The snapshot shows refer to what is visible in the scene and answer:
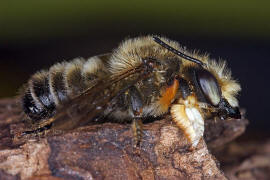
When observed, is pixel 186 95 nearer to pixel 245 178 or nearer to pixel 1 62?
pixel 245 178

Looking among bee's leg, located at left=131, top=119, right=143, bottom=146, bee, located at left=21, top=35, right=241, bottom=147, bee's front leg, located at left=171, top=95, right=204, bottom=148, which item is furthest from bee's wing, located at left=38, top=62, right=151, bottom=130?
bee's front leg, located at left=171, top=95, right=204, bottom=148

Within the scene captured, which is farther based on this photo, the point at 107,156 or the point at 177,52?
the point at 177,52

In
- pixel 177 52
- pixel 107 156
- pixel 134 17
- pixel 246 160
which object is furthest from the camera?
pixel 134 17

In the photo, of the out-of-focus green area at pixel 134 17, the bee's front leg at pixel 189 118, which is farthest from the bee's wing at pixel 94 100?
the out-of-focus green area at pixel 134 17

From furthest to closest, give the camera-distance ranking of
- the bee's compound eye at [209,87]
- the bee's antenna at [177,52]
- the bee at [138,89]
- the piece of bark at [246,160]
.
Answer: the piece of bark at [246,160]
the bee's antenna at [177,52]
the bee's compound eye at [209,87]
the bee at [138,89]

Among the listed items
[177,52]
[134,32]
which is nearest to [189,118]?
[177,52]

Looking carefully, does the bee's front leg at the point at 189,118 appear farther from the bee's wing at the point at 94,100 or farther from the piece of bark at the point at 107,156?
the bee's wing at the point at 94,100

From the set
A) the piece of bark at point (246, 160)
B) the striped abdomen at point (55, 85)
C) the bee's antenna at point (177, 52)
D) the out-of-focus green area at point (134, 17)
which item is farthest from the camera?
the out-of-focus green area at point (134, 17)

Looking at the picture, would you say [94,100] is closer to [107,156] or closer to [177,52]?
[107,156]

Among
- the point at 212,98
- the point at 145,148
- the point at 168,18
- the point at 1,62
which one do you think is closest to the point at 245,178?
the point at 212,98

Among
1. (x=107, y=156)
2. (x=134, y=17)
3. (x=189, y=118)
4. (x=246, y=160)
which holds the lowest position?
(x=246, y=160)
